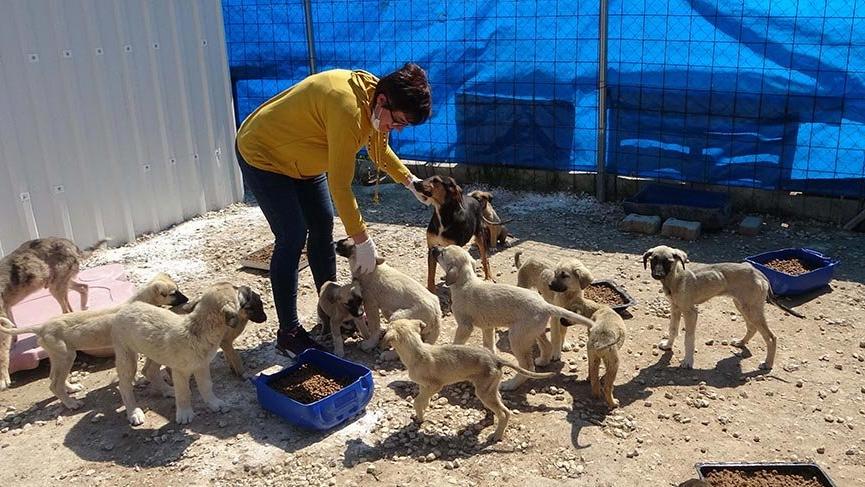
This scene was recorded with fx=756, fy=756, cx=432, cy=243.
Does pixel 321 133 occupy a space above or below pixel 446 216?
above

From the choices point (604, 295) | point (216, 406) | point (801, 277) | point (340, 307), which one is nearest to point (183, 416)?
point (216, 406)

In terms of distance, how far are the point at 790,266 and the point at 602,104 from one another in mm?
3503

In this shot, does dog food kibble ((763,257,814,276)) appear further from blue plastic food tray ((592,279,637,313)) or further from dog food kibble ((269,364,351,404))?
dog food kibble ((269,364,351,404))

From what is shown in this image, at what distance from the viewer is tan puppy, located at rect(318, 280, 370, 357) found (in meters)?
6.16

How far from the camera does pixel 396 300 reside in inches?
240

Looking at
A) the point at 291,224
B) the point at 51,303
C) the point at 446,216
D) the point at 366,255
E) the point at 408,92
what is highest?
the point at 408,92

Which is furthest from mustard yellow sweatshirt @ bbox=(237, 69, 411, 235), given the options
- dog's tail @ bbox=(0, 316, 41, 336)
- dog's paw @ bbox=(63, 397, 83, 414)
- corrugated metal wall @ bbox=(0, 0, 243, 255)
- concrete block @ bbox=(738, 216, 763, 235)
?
concrete block @ bbox=(738, 216, 763, 235)

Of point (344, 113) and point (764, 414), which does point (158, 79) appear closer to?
point (344, 113)

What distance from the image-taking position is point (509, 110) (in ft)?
35.0

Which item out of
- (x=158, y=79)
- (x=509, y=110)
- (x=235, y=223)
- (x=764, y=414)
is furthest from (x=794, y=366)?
(x=158, y=79)

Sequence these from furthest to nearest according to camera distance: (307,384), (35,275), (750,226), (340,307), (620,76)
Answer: (620,76) < (750,226) < (35,275) < (340,307) < (307,384)

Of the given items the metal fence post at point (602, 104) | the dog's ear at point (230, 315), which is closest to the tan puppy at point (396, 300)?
the dog's ear at point (230, 315)

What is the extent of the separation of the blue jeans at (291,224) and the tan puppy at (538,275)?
1.69 meters

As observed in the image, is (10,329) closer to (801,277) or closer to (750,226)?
(801,277)
